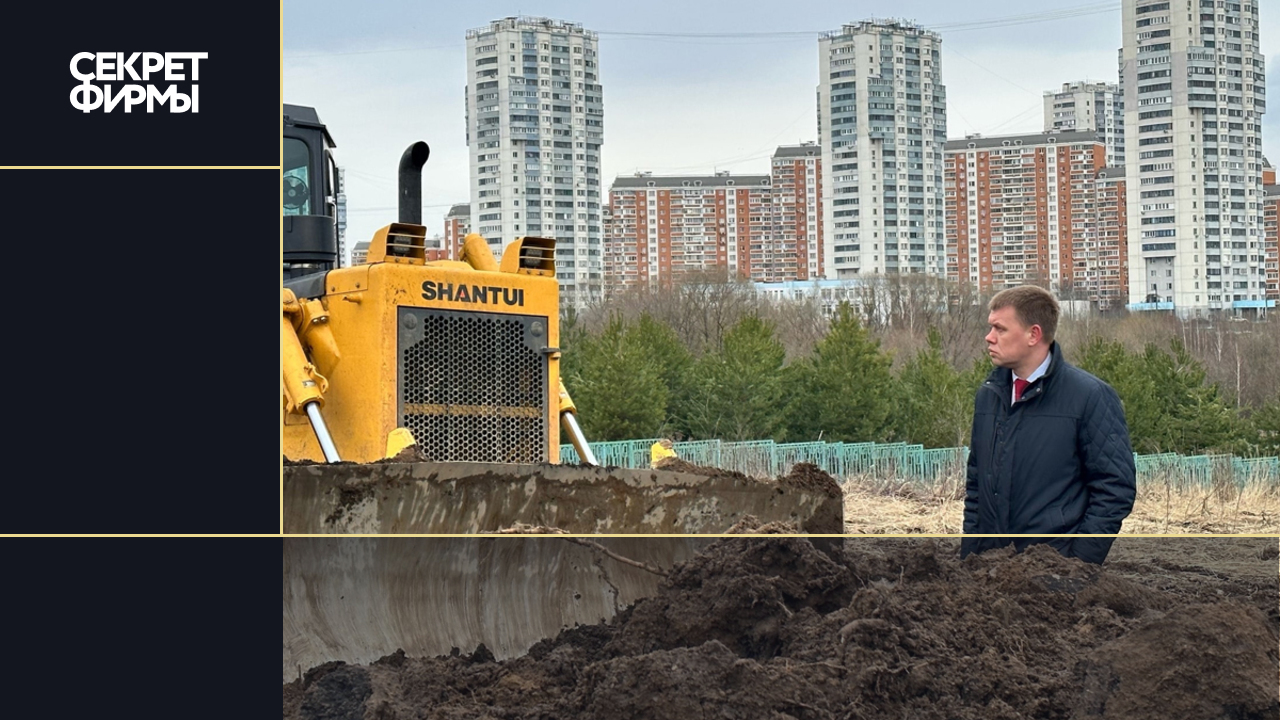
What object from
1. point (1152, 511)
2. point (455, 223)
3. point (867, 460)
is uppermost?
point (455, 223)

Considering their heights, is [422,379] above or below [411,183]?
below

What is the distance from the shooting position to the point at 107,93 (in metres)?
3.61

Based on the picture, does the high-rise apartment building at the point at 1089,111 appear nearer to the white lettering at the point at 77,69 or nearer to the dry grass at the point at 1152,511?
the dry grass at the point at 1152,511

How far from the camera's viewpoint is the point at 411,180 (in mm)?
6629

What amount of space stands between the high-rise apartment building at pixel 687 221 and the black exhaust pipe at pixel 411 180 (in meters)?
55.1

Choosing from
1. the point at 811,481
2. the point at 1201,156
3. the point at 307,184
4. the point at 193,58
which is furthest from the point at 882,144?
the point at 193,58

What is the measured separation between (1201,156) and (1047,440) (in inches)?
1919

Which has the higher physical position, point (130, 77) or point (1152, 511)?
point (130, 77)

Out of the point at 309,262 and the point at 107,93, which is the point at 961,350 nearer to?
the point at 309,262

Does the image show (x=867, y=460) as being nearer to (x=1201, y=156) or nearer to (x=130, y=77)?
(x=130, y=77)

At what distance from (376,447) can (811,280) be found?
51.2m

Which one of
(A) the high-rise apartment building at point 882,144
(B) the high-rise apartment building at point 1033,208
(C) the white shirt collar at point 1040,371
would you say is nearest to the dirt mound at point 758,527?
(C) the white shirt collar at point 1040,371

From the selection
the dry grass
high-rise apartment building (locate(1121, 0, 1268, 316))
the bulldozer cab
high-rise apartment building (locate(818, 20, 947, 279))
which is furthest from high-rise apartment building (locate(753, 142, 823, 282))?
the bulldozer cab

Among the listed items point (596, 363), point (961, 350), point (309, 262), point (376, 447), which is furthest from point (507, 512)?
point (961, 350)
